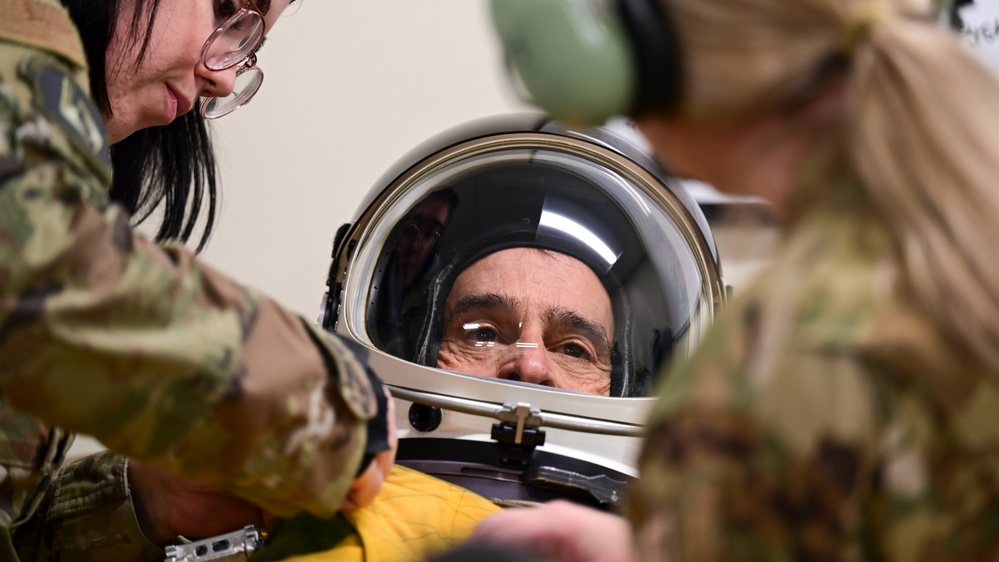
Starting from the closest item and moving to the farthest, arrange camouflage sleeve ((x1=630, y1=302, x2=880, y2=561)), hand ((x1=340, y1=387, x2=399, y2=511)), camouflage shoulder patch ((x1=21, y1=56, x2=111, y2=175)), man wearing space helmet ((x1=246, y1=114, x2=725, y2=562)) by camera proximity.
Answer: camouflage sleeve ((x1=630, y1=302, x2=880, y2=561))
camouflage shoulder patch ((x1=21, y1=56, x2=111, y2=175))
hand ((x1=340, y1=387, x2=399, y2=511))
man wearing space helmet ((x1=246, y1=114, x2=725, y2=562))

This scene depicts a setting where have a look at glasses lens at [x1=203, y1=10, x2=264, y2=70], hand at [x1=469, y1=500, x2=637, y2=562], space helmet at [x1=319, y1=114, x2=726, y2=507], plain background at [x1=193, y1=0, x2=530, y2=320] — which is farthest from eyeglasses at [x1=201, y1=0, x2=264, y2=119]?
plain background at [x1=193, y1=0, x2=530, y2=320]

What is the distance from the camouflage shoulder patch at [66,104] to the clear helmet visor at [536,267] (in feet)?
2.06

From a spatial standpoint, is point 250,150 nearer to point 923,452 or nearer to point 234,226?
point 234,226

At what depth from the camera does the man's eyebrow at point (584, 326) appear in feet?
4.33

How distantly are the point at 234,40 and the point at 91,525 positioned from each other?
0.58m

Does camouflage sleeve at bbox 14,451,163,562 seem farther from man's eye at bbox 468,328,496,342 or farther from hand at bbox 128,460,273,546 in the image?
man's eye at bbox 468,328,496,342

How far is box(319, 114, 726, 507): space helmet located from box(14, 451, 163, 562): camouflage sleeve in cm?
32

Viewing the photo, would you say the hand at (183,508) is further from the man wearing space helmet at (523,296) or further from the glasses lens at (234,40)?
the glasses lens at (234,40)

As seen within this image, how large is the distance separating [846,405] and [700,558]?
10 centimetres

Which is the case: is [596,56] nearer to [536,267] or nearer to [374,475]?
[374,475]

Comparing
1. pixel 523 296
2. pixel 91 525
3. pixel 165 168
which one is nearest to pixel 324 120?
pixel 165 168

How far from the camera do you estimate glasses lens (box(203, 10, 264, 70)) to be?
1.09m

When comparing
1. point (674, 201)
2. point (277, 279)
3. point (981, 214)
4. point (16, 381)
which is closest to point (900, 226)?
point (981, 214)

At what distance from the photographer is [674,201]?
141 cm
